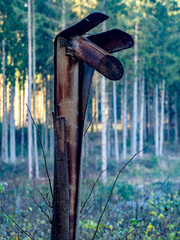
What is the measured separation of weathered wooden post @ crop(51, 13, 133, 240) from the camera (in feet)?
6.11

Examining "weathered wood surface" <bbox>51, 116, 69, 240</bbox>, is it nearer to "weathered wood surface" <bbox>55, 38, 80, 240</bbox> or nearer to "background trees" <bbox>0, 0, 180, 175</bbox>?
"weathered wood surface" <bbox>55, 38, 80, 240</bbox>

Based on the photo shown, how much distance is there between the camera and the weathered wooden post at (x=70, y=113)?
186 cm

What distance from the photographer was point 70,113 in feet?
6.22

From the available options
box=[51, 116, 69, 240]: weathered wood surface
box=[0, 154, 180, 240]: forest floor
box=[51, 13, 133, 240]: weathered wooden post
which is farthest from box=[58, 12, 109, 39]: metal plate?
box=[0, 154, 180, 240]: forest floor

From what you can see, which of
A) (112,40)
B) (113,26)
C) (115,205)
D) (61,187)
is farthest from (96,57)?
(113,26)

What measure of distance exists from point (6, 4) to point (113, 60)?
65.4ft

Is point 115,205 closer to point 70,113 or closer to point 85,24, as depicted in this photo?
point 70,113

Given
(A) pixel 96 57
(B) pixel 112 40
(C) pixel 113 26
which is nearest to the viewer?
(A) pixel 96 57

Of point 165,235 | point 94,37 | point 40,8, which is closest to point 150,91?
point 40,8

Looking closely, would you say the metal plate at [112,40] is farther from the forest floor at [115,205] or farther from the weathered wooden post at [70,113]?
the forest floor at [115,205]

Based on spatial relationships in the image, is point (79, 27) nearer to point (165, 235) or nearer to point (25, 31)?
point (165, 235)

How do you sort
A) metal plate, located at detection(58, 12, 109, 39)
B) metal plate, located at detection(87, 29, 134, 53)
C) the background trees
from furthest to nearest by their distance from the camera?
1. the background trees
2. metal plate, located at detection(87, 29, 134, 53)
3. metal plate, located at detection(58, 12, 109, 39)

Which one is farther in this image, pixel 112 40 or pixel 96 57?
pixel 112 40

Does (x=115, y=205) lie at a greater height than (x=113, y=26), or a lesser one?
lesser
